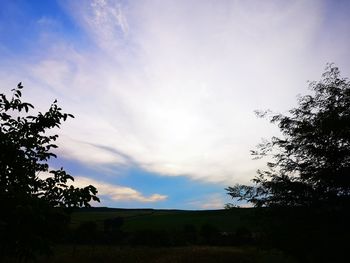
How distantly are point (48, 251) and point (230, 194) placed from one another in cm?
905

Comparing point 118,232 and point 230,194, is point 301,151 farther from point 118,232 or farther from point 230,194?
point 118,232

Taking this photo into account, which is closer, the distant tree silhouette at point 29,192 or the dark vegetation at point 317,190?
the distant tree silhouette at point 29,192

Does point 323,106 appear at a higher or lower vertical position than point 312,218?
higher

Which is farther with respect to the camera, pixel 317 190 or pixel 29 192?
pixel 317 190

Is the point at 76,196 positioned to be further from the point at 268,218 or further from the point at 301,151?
the point at 301,151

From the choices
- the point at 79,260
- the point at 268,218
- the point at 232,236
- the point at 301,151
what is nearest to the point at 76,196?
the point at 268,218

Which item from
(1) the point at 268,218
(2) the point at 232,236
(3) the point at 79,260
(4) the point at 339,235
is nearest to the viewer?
(4) the point at 339,235

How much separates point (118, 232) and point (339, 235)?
226ft

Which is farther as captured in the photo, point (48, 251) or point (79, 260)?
point (79, 260)

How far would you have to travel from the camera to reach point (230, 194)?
41.9 feet

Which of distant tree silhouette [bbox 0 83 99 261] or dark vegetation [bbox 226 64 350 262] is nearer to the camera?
distant tree silhouette [bbox 0 83 99 261]

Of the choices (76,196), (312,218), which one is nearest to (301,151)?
(312,218)

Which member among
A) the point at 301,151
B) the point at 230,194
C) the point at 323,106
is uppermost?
the point at 323,106

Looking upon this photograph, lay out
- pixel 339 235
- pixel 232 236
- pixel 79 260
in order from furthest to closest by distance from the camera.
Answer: pixel 232 236 < pixel 79 260 < pixel 339 235
